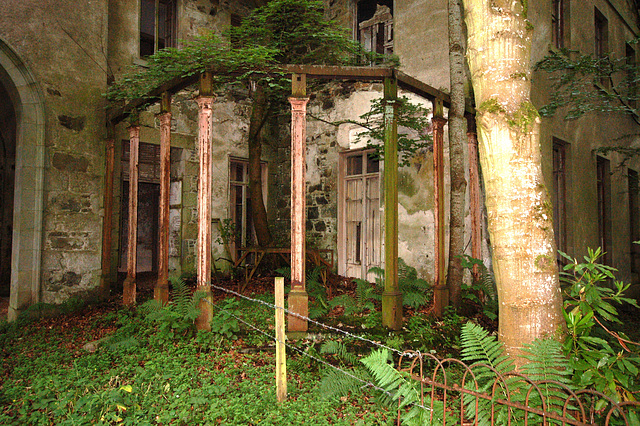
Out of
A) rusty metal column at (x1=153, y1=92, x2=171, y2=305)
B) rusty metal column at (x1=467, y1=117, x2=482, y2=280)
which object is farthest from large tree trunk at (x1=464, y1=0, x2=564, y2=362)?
rusty metal column at (x1=153, y1=92, x2=171, y2=305)

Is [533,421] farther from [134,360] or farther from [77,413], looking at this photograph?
[134,360]

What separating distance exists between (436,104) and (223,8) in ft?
19.2

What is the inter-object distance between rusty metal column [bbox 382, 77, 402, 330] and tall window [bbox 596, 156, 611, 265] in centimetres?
757

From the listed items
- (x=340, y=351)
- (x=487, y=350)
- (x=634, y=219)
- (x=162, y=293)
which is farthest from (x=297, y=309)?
(x=634, y=219)

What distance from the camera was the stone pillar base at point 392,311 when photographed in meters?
4.98

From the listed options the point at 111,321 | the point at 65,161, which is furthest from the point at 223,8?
the point at 111,321

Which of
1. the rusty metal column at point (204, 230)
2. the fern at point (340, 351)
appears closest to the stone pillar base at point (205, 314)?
the rusty metal column at point (204, 230)

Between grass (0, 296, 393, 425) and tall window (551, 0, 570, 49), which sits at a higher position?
tall window (551, 0, 570, 49)

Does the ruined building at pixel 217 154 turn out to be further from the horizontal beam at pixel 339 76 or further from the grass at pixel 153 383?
the grass at pixel 153 383

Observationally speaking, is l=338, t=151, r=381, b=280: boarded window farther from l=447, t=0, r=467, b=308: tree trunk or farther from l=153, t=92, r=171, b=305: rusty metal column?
l=153, t=92, r=171, b=305: rusty metal column

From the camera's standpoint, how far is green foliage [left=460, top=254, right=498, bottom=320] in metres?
5.62

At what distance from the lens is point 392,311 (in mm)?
4988

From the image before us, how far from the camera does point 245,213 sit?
977cm

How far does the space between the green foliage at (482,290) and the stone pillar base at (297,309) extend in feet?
7.25
